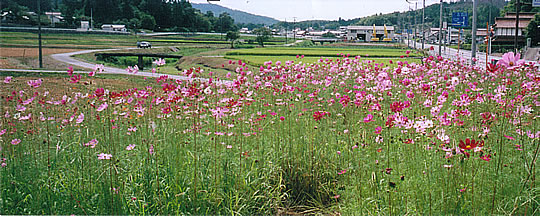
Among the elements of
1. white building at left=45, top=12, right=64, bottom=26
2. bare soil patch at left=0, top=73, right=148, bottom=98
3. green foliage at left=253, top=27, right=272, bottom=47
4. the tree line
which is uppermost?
green foliage at left=253, top=27, right=272, bottom=47

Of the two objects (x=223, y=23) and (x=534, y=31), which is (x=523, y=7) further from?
(x=223, y=23)

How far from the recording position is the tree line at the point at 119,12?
1312 cm

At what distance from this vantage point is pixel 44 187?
3521 mm

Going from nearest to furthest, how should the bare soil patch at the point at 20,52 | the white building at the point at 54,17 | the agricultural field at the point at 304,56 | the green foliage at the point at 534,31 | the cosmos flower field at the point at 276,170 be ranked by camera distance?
the cosmos flower field at the point at 276,170 → the bare soil patch at the point at 20,52 → the white building at the point at 54,17 → the agricultural field at the point at 304,56 → the green foliage at the point at 534,31

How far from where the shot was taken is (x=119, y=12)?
2045cm

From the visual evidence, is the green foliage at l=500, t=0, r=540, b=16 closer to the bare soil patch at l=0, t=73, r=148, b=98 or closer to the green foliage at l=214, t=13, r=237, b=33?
the green foliage at l=214, t=13, r=237, b=33

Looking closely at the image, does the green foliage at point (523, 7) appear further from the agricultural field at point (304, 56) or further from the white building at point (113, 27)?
the white building at point (113, 27)

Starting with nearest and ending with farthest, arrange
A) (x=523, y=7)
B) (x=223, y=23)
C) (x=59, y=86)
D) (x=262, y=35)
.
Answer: (x=59, y=86)
(x=223, y=23)
(x=523, y=7)
(x=262, y=35)

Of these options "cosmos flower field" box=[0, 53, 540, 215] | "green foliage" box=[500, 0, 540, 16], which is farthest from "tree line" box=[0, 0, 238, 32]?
"green foliage" box=[500, 0, 540, 16]

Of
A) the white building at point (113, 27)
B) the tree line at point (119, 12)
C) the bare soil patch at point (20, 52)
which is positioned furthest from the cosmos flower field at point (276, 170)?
the white building at point (113, 27)

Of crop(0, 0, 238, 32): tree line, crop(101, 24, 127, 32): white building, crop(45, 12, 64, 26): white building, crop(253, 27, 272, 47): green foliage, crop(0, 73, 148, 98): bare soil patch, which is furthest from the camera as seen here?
crop(253, 27, 272, 47): green foliage

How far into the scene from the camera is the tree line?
13.1 meters

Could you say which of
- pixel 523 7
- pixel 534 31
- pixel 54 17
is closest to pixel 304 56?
pixel 54 17

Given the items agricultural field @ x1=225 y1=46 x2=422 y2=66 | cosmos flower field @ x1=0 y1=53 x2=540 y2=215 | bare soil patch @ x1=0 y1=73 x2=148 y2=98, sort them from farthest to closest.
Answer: agricultural field @ x1=225 y1=46 x2=422 y2=66 → bare soil patch @ x1=0 y1=73 x2=148 y2=98 → cosmos flower field @ x1=0 y1=53 x2=540 y2=215
